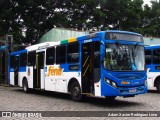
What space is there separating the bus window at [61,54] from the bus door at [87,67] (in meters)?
1.83

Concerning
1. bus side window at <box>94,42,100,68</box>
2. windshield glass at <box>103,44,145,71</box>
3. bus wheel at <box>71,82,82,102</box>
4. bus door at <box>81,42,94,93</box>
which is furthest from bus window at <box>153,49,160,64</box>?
bus side window at <box>94,42,100,68</box>

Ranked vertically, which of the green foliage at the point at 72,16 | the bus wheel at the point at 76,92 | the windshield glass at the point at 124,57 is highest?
the green foliage at the point at 72,16

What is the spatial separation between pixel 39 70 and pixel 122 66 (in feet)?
22.9

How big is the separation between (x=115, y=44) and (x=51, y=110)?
3538 millimetres

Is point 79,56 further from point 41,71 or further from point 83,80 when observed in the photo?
point 41,71

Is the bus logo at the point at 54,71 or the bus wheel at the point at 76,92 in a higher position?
the bus logo at the point at 54,71

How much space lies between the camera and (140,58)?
44.6 ft

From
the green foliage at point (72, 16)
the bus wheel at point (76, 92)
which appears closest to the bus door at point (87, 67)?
the bus wheel at point (76, 92)

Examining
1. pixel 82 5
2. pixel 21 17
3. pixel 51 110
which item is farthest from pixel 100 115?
pixel 82 5

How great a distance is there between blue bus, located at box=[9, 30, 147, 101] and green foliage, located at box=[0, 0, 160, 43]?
17.6m

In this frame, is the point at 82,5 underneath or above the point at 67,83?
above

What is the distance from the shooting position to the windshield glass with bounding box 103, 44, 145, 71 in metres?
12.7

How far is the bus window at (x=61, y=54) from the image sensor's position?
15.8 metres

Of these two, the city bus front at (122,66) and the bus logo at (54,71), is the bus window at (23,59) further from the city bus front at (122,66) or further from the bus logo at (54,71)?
the city bus front at (122,66)
